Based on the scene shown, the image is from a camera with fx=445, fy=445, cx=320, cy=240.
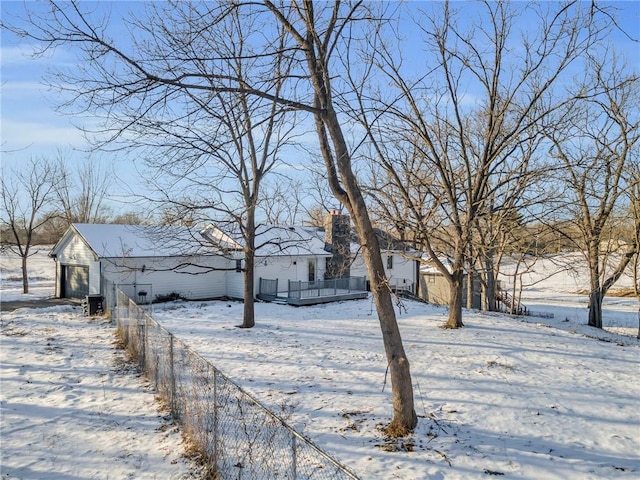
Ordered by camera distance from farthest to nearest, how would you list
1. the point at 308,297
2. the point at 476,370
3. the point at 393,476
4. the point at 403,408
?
the point at 308,297 → the point at 476,370 → the point at 403,408 → the point at 393,476

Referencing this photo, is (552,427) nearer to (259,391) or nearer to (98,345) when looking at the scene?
(259,391)

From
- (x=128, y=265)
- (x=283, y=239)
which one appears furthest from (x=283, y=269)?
(x=128, y=265)

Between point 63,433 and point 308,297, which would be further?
point 308,297

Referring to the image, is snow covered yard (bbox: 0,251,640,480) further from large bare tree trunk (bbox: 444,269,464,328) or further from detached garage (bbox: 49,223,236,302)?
detached garage (bbox: 49,223,236,302)

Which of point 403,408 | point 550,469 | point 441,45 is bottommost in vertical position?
point 550,469

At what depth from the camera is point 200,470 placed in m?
5.27

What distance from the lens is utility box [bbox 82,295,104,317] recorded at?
60.5ft

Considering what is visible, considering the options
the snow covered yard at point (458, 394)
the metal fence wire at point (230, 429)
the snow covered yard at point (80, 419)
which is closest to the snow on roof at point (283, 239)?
the snow covered yard at point (458, 394)

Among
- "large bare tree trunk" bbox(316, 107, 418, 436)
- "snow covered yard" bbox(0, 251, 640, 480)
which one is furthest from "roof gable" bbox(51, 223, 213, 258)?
"large bare tree trunk" bbox(316, 107, 418, 436)

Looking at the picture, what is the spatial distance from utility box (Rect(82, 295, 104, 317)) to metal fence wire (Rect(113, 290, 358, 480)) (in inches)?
461

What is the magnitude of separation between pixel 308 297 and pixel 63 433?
16.9 metres

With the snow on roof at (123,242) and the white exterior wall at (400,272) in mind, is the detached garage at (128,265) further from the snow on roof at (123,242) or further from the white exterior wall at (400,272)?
the white exterior wall at (400,272)

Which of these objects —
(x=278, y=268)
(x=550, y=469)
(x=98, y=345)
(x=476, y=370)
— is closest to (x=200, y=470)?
(x=550, y=469)

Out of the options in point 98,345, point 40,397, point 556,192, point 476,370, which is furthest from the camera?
point 556,192
